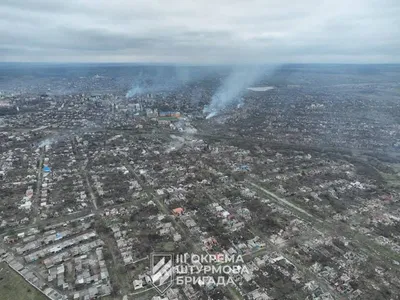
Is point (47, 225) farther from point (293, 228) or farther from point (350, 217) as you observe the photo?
point (350, 217)

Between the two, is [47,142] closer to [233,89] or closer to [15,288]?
[15,288]

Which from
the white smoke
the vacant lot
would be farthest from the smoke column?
the vacant lot

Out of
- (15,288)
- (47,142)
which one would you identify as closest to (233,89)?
(47,142)

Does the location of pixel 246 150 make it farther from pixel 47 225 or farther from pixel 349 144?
pixel 47 225

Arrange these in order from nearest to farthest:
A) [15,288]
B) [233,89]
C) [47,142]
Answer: [15,288] → [47,142] → [233,89]

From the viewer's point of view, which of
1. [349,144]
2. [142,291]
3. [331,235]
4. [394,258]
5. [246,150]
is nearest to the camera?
[142,291]

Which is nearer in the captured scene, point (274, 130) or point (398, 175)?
point (398, 175)

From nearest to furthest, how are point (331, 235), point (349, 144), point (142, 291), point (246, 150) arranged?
point (142, 291)
point (331, 235)
point (246, 150)
point (349, 144)

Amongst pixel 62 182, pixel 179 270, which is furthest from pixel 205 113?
pixel 179 270
